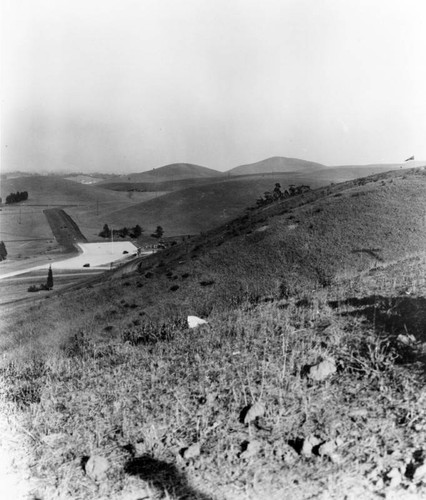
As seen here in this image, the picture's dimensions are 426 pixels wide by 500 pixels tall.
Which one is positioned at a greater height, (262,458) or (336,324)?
(336,324)

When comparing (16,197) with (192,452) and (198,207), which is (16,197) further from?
(192,452)

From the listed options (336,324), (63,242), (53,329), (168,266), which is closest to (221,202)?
(63,242)

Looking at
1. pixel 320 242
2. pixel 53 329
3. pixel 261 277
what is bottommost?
pixel 53 329

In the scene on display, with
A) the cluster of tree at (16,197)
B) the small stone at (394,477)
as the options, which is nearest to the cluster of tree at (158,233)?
the cluster of tree at (16,197)

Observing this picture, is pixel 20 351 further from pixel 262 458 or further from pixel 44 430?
pixel 262 458

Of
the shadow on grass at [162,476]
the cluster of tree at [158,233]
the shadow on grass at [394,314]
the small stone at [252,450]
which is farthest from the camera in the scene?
the cluster of tree at [158,233]

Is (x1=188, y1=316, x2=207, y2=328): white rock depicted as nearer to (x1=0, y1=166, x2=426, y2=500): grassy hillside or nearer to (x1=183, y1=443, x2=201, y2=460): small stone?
(x1=0, y1=166, x2=426, y2=500): grassy hillside

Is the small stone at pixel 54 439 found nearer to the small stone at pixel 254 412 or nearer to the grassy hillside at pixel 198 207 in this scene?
the small stone at pixel 254 412
